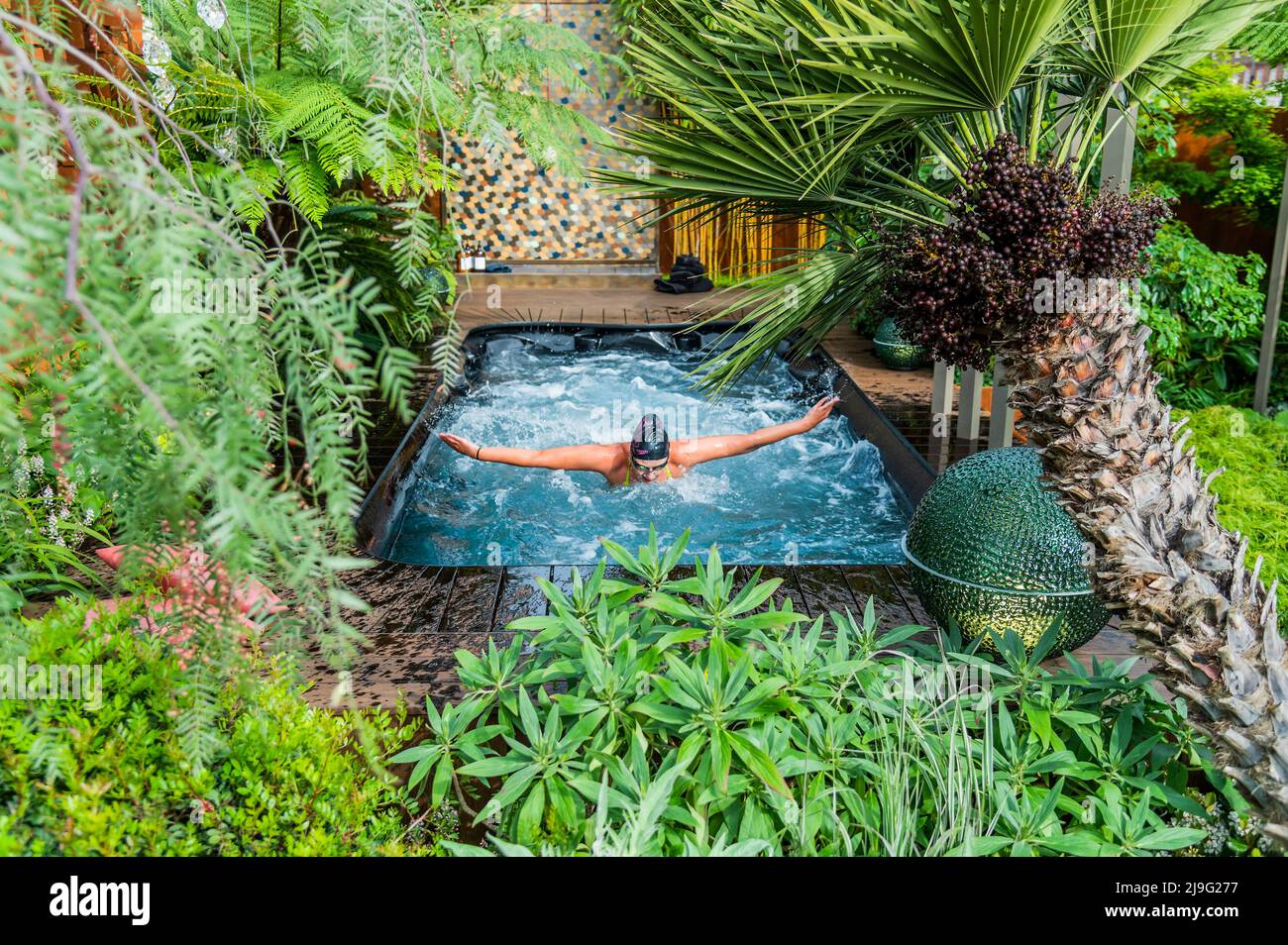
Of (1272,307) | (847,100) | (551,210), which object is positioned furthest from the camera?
(551,210)

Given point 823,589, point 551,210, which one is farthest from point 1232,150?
point 551,210

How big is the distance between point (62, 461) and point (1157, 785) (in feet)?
6.59

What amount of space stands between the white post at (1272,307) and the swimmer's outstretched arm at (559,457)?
340 centimetres

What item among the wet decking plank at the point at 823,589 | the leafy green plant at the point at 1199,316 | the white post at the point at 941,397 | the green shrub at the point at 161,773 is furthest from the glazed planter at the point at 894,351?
the green shrub at the point at 161,773

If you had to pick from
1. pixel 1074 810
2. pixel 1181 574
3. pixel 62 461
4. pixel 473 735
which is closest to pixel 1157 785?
pixel 1074 810

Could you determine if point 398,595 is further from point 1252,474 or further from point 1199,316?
point 1199,316

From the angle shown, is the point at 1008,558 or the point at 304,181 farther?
the point at 304,181

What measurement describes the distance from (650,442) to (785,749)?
276 cm

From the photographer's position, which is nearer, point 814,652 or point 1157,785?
point 1157,785

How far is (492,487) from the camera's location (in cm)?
529

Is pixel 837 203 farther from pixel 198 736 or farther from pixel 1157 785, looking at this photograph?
pixel 198 736

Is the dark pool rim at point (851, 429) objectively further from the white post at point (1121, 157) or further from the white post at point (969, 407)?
the white post at point (1121, 157)

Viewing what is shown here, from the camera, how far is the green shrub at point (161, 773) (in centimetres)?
147

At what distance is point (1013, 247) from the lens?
224 cm
